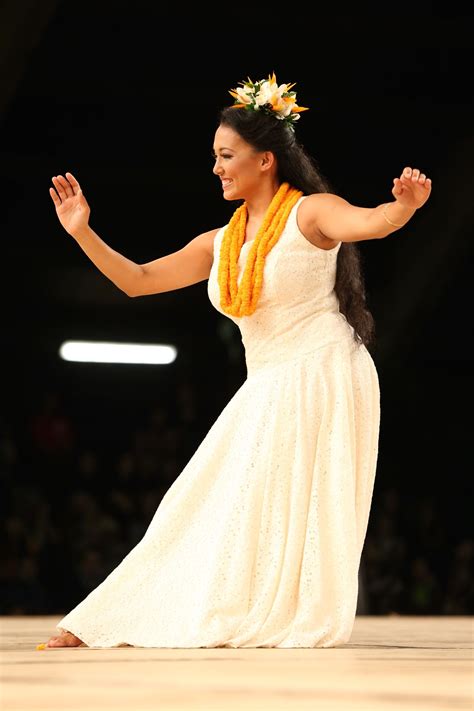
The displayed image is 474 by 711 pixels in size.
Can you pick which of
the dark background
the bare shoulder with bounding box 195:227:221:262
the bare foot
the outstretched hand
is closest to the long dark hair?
the bare shoulder with bounding box 195:227:221:262

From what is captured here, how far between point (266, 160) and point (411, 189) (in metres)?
0.43

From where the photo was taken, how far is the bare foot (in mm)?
2727

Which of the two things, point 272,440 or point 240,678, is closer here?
point 240,678

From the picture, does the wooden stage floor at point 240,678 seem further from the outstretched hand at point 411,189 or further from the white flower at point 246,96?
the white flower at point 246,96

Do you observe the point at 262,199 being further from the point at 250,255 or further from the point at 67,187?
the point at 67,187

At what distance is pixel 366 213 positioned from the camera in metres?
2.75

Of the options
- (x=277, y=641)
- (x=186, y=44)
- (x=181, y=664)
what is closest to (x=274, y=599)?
(x=277, y=641)

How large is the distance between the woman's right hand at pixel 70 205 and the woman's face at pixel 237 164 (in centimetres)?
28

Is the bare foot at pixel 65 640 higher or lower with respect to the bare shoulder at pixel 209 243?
lower

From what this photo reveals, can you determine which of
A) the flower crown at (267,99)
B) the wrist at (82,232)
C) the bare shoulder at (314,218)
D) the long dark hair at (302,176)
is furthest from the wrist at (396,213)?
the wrist at (82,232)

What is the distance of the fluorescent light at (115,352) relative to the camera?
813 cm

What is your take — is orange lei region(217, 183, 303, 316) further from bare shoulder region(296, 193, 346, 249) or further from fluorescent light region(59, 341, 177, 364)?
fluorescent light region(59, 341, 177, 364)

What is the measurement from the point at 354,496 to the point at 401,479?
17.3 feet

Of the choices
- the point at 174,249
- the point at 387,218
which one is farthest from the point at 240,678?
the point at 174,249
